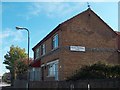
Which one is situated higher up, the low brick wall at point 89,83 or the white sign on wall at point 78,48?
the white sign on wall at point 78,48

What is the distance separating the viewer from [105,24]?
104 ft

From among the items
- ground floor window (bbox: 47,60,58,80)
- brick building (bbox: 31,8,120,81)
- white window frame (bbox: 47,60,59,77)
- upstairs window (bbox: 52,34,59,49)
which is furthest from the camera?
white window frame (bbox: 47,60,59,77)

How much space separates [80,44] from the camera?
3005cm

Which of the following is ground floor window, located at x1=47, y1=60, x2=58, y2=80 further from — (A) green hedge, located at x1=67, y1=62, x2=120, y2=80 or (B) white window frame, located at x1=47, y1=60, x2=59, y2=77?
(A) green hedge, located at x1=67, y1=62, x2=120, y2=80

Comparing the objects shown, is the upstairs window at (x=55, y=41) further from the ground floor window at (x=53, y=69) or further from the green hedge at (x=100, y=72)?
the green hedge at (x=100, y=72)

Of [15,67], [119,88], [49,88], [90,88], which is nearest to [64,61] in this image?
[49,88]

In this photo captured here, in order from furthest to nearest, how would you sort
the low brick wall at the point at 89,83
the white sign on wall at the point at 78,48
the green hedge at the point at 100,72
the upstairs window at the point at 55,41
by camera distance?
the upstairs window at the point at 55,41 < the white sign on wall at the point at 78,48 < the green hedge at the point at 100,72 < the low brick wall at the point at 89,83

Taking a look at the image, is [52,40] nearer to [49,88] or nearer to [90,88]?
[49,88]

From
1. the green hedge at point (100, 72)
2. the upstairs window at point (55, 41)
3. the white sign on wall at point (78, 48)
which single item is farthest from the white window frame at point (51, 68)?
the green hedge at point (100, 72)

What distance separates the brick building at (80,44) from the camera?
29344 mm

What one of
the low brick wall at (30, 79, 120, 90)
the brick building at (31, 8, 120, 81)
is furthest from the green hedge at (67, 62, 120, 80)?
the brick building at (31, 8, 120, 81)

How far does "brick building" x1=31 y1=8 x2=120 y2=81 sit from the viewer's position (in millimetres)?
29344

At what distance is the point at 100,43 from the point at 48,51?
731cm

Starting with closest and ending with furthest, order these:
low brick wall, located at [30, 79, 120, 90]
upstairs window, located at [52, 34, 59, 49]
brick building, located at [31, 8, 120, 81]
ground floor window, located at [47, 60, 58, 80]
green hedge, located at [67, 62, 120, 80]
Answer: low brick wall, located at [30, 79, 120, 90]
green hedge, located at [67, 62, 120, 80]
brick building, located at [31, 8, 120, 81]
ground floor window, located at [47, 60, 58, 80]
upstairs window, located at [52, 34, 59, 49]
